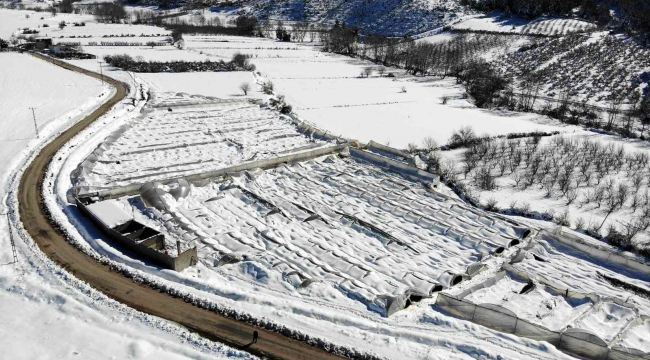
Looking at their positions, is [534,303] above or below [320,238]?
below

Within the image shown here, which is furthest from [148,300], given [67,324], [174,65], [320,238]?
[174,65]

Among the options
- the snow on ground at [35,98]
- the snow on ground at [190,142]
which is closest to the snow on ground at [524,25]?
the snow on ground at [190,142]

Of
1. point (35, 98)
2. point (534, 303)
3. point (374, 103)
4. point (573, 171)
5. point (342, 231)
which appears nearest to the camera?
point (534, 303)

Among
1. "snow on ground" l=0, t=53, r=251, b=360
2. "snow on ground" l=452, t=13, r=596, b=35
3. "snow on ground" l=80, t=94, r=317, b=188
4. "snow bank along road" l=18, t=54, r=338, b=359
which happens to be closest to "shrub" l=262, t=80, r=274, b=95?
"snow on ground" l=80, t=94, r=317, b=188

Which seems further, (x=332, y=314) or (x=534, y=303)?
(x=534, y=303)

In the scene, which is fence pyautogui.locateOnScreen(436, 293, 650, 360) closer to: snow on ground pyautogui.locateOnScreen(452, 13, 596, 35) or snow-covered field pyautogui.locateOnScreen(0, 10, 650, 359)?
snow-covered field pyautogui.locateOnScreen(0, 10, 650, 359)

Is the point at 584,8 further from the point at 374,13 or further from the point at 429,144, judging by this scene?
the point at 429,144

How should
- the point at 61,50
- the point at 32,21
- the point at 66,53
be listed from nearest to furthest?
the point at 66,53 → the point at 61,50 → the point at 32,21
